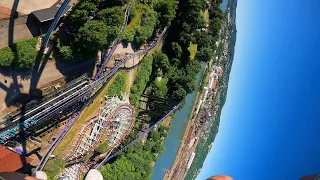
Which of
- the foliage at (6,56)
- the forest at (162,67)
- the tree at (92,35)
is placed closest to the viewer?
the foliage at (6,56)

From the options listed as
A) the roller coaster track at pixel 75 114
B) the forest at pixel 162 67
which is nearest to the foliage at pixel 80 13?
the roller coaster track at pixel 75 114

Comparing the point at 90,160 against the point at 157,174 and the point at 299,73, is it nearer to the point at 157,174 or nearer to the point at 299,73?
the point at 157,174

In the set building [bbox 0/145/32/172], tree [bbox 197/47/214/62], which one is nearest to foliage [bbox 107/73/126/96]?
building [bbox 0/145/32/172]

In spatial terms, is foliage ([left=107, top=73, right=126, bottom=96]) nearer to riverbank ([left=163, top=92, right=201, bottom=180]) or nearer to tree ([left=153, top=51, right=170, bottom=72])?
tree ([left=153, top=51, right=170, bottom=72])

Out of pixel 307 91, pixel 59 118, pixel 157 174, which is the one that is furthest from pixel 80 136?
pixel 307 91

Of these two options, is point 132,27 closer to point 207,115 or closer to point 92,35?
point 92,35

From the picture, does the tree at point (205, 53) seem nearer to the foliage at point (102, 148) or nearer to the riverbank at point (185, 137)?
the riverbank at point (185, 137)

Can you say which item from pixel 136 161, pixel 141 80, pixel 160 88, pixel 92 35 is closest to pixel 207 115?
pixel 160 88
